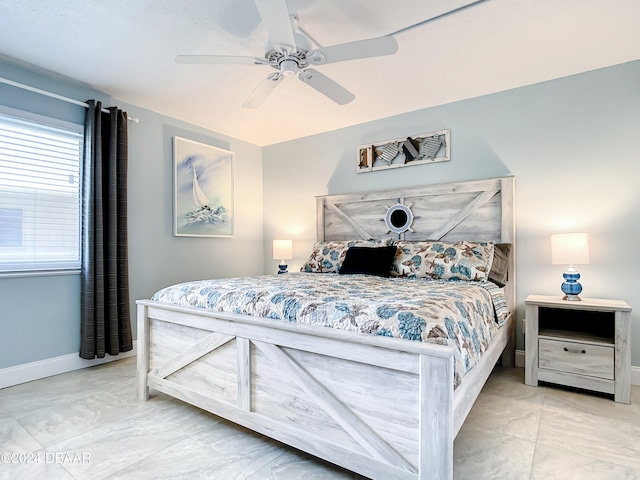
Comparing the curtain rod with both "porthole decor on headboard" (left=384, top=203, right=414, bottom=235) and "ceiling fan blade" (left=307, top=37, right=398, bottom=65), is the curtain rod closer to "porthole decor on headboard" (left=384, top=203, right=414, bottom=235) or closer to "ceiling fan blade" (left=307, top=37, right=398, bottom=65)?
"ceiling fan blade" (left=307, top=37, right=398, bottom=65)

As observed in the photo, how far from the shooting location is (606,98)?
278cm

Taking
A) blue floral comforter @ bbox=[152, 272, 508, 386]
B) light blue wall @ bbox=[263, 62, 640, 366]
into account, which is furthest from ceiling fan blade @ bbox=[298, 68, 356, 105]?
blue floral comforter @ bbox=[152, 272, 508, 386]

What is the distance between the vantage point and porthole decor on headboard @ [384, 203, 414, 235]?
366cm

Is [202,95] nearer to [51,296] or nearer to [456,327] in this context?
[51,296]

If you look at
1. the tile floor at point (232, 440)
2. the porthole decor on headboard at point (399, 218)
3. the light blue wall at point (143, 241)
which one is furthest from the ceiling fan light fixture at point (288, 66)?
the tile floor at point (232, 440)

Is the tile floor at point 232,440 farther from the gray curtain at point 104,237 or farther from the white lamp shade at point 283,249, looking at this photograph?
the white lamp shade at point 283,249

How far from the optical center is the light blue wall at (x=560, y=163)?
2.71m

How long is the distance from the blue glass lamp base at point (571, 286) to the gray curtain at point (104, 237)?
12.2ft

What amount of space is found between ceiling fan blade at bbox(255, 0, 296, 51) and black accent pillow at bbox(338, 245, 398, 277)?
1.89 meters

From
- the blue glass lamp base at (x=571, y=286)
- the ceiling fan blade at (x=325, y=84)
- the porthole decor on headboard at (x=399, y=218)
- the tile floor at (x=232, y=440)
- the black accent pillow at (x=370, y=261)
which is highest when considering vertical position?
the ceiling fan blade at (x=325, y=84)

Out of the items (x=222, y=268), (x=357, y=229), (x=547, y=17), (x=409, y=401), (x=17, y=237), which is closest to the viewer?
(x=409, y=401)

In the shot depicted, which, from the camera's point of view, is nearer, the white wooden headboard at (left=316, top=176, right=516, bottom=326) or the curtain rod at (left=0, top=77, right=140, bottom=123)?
the curtain rod at (left=0, top=77, right=140, bottom=123)

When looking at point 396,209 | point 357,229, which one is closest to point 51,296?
point 357,229

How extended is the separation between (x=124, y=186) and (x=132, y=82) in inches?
35.9
